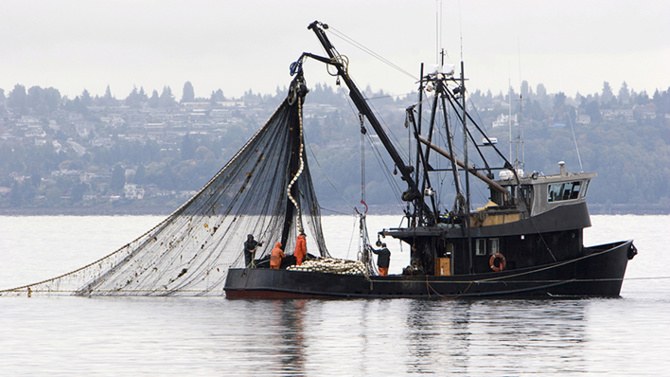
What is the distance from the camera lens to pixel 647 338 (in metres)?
30.5

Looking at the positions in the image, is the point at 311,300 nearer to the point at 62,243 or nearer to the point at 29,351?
the point at 29,351

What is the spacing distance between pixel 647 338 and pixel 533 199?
1005cm

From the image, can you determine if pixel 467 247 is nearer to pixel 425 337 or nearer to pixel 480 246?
pixel 480 246

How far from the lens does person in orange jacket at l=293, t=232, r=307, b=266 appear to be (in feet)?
124

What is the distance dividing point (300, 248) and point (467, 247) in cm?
582

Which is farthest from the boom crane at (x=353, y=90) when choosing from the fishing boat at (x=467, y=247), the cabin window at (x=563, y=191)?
the cabin window at (x=563, y=191)

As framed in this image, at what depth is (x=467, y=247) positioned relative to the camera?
39156mm

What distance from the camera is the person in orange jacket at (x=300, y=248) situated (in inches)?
1489

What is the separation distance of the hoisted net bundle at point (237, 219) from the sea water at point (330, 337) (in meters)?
1.10

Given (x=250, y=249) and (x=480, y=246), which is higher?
(x=250, y=249)

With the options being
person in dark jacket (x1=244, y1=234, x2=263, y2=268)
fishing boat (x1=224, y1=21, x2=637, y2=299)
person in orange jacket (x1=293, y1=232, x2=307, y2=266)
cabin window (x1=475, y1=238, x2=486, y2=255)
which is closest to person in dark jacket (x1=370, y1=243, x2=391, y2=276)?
fishing boat (x1=224, y1=21, x2=637, y2=299)

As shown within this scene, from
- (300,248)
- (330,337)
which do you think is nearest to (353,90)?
(300,248)

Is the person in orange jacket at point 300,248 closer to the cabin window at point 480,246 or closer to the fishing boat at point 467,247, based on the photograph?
the fishing boat at point 467,247

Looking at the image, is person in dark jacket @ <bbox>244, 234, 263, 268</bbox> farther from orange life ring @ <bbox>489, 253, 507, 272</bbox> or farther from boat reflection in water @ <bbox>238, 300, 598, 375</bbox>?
orange life ring @ <bbox>489, 253, 507, 272</bbox>
